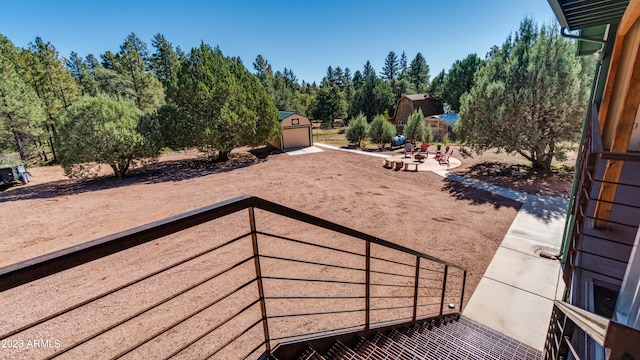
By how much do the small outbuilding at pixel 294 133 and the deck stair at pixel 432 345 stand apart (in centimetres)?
1952

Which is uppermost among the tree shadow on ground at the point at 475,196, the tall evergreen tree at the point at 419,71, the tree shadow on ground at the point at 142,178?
the tall evergreen tree at the point at 419,71

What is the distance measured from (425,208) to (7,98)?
25468 mm

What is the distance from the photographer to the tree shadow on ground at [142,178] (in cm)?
1187

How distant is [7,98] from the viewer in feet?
53.8

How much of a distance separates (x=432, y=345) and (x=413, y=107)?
3185 centimetres

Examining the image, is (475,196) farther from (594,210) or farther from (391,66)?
(391,66)

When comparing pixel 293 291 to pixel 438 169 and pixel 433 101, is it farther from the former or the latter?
pixel 433 101

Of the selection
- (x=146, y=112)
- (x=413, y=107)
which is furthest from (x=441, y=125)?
(x=146, y=112)

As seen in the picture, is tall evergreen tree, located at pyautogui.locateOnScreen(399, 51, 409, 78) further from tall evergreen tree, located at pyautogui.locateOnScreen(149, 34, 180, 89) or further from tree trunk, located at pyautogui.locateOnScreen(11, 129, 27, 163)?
tree trunk, located at pyautogui.locateOnScreen(11, 129, 27, 163)

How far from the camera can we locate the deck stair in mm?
2279

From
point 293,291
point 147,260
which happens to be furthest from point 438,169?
point 147,260

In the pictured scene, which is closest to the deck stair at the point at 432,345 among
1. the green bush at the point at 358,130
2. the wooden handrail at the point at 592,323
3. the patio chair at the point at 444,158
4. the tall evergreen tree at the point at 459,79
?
the wooden handrail at the point at 592,323

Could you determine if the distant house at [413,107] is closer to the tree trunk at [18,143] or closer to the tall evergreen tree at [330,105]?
the tall evergreen tree at [330,105]

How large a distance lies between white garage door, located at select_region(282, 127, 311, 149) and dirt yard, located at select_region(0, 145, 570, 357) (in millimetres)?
6596
